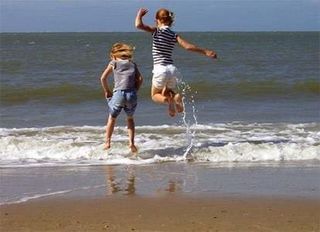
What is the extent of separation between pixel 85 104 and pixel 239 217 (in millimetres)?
10478

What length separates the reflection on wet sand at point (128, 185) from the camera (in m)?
6.52

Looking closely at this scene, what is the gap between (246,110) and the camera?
1434 cm

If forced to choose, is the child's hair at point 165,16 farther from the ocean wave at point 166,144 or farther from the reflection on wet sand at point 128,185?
the reflection on wet sand at point 128,185

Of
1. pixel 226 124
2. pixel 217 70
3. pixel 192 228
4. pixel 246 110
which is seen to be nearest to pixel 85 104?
pixel 246 110

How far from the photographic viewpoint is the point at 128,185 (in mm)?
6824

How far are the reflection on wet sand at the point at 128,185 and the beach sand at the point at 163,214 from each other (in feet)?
0.97

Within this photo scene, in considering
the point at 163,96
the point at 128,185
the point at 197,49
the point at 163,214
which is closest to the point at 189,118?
the point at 163,96

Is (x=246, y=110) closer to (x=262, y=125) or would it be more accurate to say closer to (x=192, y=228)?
(x=262, y=125)

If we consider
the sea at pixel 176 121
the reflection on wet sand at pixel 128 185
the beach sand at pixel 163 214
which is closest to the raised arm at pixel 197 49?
the sea at pixel 176 121

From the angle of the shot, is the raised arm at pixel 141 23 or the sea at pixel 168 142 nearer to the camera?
the sea at pixel 168 142

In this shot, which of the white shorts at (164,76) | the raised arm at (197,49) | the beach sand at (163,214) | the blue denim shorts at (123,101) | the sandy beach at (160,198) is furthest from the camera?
the blue denim shorts at (123,101)

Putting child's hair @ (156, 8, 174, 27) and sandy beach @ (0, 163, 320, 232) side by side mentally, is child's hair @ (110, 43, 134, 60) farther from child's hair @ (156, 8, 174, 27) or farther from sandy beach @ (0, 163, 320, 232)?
sandy beach @ (0, 163, 320, 232)

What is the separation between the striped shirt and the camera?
28.5 ft

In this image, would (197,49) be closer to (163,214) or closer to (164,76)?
(164,76)
